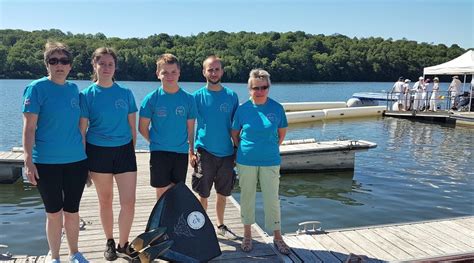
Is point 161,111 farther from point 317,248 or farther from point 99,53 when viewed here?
point 317,248

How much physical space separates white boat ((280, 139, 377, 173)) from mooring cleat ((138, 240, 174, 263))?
5.86m

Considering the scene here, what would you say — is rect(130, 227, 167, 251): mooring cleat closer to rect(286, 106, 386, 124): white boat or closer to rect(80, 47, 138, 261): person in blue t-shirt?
rect(80, 47, 138, 261): person in blue t-shirt

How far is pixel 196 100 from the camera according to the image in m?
3.91

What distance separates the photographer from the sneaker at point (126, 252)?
3.56 m

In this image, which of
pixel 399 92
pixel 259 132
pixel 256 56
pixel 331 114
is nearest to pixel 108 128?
pixel 259 132

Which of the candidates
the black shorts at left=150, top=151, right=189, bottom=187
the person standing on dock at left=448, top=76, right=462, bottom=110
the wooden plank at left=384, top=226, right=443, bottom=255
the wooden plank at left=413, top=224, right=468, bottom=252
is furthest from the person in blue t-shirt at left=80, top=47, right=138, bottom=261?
the person standing on dock at left=448, top=76, right=462, bottom=110

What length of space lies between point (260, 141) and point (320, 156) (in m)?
5.91

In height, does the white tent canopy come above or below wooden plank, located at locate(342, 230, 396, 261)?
above

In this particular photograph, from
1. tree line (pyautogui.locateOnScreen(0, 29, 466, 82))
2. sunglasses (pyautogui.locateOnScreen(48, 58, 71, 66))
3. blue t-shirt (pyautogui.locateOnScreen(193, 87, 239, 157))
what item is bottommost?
blue t-shirt (pyautogui.locateOnScreen(193, 87, 239, 157))

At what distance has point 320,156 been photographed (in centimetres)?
938

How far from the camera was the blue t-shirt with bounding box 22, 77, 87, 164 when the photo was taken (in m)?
3.00

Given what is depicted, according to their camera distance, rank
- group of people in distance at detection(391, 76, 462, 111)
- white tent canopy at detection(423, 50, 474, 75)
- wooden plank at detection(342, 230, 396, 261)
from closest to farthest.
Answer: wooden plank at detection(342, 230, 396, 261) < white tent canopy at detection(423, 50, 474, 75) < group of people in distance at detection(391, 76, 462, 111)

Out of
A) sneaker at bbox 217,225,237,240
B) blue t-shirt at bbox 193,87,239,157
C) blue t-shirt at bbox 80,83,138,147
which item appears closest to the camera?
blue t-shirt at bbox 80,83,138,147

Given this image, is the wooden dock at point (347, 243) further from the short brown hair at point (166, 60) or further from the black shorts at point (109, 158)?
the short brown hair at point (166, 60)
